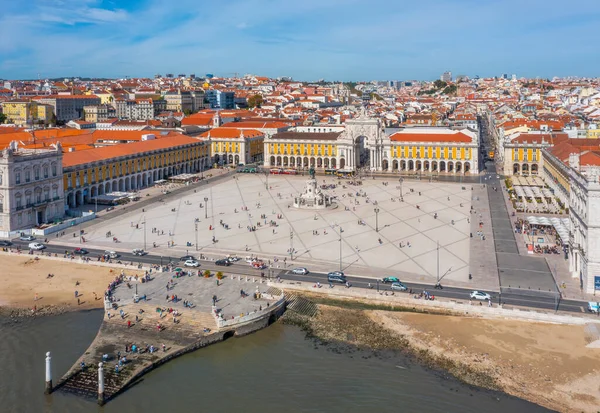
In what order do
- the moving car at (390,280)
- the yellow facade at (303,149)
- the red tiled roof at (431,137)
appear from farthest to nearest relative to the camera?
the yellow facade at (303,149)
the red tiled roof at (431,137)
the moving car at (390,280)

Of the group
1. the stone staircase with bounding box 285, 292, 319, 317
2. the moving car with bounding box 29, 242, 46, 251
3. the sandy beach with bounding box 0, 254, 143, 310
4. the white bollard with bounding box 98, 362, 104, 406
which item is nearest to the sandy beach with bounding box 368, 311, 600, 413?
the stone staircase with bounding box 285, 292, 319, 317

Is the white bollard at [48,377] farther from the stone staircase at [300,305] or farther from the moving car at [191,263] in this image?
the moving car at [191,263]

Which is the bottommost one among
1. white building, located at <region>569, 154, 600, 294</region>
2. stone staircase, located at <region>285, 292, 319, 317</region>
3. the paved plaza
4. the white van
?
stone staircase, located at <region>285, 292, 319, 317</region>

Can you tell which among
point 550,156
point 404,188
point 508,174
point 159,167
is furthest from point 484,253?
point 159,167

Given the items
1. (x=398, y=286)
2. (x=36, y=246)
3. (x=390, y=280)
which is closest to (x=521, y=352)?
(x=398, y=286)

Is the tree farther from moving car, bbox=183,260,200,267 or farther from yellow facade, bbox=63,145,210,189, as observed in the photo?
moving car, bbox=183,260,200,267

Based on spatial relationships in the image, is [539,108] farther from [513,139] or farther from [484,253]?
[484,253]

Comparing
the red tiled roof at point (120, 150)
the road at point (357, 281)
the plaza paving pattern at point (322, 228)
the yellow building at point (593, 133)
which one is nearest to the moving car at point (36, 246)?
the road at point (357, 281)
